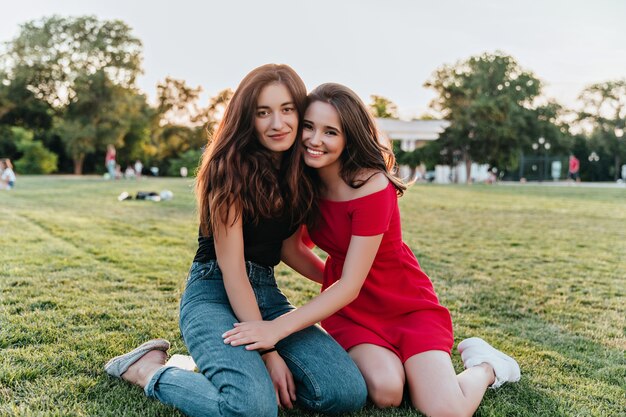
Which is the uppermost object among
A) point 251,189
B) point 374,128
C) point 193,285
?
point 374,128

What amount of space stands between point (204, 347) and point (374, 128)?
138 cm

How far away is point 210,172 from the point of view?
2.83m

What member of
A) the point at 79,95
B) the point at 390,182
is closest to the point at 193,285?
the point at 390,182

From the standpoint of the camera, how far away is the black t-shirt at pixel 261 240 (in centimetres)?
293

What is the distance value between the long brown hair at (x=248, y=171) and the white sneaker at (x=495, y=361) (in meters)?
1.15

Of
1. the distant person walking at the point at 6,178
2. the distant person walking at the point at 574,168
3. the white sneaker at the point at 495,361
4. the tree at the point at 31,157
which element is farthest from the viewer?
the tree at the point at 31,157

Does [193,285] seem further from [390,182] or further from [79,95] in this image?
[79,95]

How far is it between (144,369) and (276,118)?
135 centimetres

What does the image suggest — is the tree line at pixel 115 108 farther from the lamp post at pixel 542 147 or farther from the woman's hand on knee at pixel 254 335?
the woman's hand on knee at pixel 254 335

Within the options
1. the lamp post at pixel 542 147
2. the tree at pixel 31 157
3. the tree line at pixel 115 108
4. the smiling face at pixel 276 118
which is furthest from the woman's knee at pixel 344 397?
the lamp post at pixel 542 147

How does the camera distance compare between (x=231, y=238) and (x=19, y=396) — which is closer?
(x=19, y=396)

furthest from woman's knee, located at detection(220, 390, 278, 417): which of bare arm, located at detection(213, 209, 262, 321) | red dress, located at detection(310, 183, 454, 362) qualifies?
red dress, located at detection(310, 183, 454, 362)

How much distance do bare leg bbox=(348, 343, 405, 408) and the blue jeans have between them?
0.33 ft

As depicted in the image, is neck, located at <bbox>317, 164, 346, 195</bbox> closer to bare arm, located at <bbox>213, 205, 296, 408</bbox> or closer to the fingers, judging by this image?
bare arm, located at <bbox>213, 205, 296, 408</bbox>
